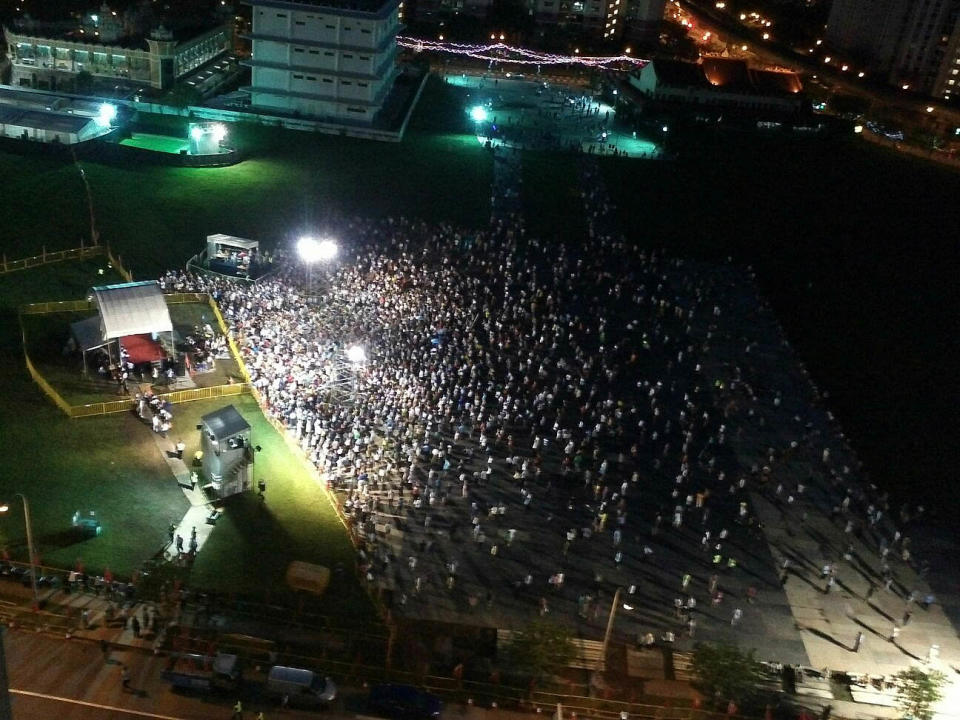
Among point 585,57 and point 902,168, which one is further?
point 585,57

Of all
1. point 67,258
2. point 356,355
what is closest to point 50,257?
point 67,258

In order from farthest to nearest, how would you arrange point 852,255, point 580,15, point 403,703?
point 580,15
point 852,255
point 403,703

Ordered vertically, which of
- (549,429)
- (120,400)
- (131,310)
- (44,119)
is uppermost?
(44,119)

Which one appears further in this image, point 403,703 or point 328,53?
point 328,53

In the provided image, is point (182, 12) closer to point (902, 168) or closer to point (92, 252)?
point (92, 252)

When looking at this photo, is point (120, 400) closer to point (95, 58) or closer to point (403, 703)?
point (403, 703)

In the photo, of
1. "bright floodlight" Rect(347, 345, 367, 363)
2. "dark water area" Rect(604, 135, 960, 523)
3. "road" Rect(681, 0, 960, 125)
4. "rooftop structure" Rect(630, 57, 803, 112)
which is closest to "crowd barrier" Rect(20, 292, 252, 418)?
"bright floodlight" Rect(347, 345, 367, 363)

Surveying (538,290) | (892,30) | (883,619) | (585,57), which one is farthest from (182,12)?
(883,619)
